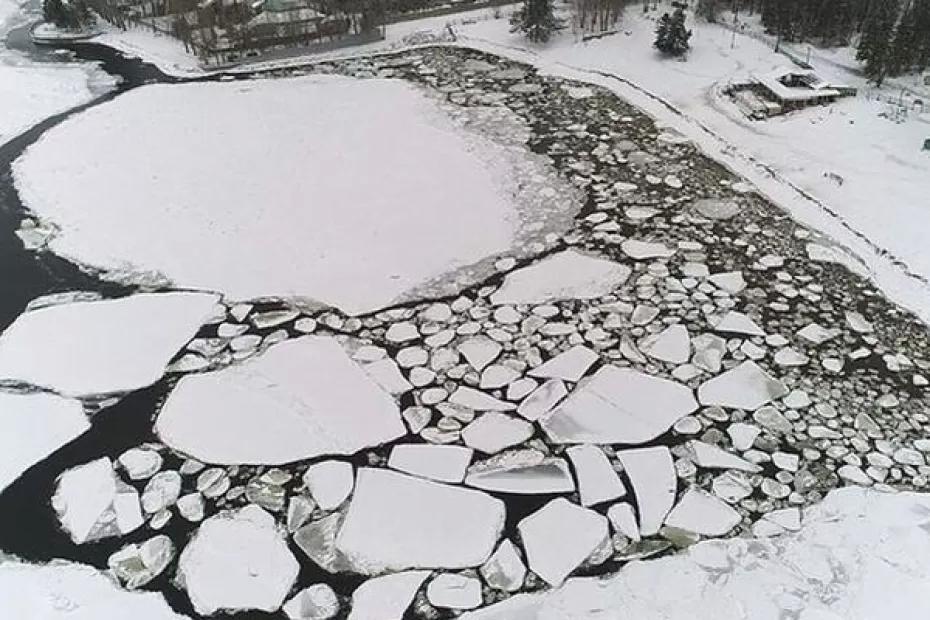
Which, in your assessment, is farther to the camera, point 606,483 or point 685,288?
point 685,288

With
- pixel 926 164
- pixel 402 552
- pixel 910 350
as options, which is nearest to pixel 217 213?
pixel 402 552

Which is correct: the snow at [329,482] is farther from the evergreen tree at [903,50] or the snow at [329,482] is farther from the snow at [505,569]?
the evergreen tree at [903,50]

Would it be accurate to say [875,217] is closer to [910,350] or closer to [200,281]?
[910,350]

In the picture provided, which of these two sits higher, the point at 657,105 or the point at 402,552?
the point at 657,105

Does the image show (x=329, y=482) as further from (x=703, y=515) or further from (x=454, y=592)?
(x=703, y=515)

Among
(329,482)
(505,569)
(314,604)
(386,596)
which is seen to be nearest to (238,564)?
(314,604)

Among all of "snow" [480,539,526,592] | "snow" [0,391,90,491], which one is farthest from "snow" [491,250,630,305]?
"snow" [0,391,90,491]

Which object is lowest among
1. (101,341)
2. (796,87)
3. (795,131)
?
(101,341)

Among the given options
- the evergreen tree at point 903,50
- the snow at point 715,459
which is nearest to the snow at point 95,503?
the snow at point 715,459

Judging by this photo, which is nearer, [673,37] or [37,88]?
[673,37]
